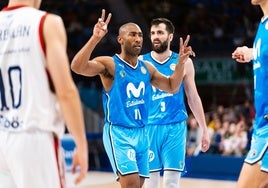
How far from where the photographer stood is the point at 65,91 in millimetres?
3957

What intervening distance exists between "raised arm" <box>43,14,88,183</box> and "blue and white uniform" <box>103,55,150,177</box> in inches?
107

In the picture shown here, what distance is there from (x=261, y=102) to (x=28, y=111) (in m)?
2.08

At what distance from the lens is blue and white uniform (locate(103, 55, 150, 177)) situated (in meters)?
6.70

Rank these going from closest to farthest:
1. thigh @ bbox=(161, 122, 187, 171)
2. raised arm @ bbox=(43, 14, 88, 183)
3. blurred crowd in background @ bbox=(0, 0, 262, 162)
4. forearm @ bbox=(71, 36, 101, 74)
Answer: raised arm @ bbox=(43, 14, 88, 183), forearm @ bbox=(71, 36, 101, 74), thigh @ bbox=(161, 122, 187, 171), blurred crowd in background @ bbox=(0, 0, 262, 162)

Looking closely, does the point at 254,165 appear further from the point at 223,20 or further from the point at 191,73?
the point at 223,20

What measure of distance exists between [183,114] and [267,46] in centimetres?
260

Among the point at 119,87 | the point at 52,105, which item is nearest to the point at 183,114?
the point at 119,87

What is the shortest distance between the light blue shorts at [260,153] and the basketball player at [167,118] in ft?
7.51

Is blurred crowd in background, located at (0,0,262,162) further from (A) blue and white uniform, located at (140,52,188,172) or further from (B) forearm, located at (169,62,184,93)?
(B) forearm, located at (169,62,184,93)

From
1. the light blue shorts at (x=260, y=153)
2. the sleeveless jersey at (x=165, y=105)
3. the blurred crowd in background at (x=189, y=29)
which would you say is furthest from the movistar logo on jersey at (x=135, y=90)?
the blurred crowd in background at (x=189, y=29)

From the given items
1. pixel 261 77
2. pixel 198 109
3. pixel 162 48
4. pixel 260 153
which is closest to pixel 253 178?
pixel 260 153

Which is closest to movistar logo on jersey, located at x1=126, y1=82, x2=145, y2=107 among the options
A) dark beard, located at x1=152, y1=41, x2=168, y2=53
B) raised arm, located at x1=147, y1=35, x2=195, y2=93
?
raised arm, located at x1=147, y1=35, x2=195, y2=93

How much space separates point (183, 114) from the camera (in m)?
7.81

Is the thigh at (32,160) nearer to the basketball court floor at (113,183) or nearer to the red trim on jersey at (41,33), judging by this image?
the red trim on jersey at (41,33)
